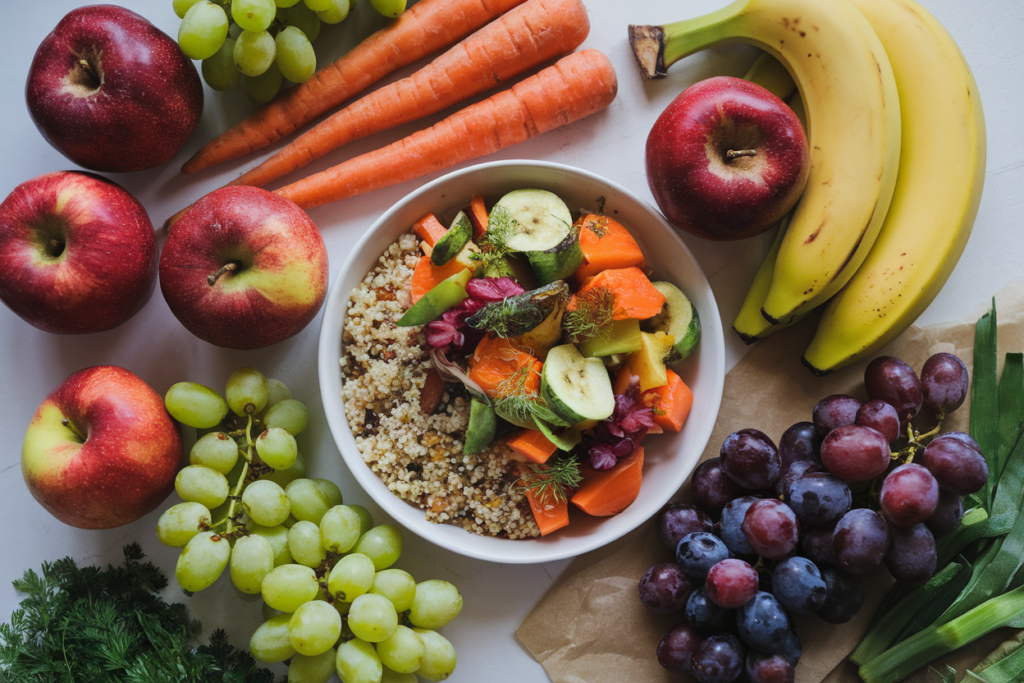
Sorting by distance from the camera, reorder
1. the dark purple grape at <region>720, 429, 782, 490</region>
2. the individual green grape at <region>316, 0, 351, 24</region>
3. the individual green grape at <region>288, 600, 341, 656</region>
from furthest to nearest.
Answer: the individual green grape at <region>316, 0, 351, 24</region> < the dark purple grape at <region>720, 429, 782, 490</region> < the individual green grape at <region>288, 600, 341, 656</region>

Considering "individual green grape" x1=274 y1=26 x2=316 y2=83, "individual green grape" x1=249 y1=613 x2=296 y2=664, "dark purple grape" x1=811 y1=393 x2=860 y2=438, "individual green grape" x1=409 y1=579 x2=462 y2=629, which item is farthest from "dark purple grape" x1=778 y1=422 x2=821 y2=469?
"individual green grape" x1=274 y1=26 x2=316 y2=83

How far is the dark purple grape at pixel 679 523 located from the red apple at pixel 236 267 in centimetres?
89

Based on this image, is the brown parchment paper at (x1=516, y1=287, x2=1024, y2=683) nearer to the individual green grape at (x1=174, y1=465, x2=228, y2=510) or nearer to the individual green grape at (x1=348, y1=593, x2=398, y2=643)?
the individual green grape at (x1=348, y1=593, x2=398, y2=643)

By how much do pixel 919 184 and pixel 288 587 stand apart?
1.47 m

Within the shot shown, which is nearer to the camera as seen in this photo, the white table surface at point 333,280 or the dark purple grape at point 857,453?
the dark purple grape at point 857,453

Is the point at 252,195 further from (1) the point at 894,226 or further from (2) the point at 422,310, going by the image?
(1) the point at 894,226

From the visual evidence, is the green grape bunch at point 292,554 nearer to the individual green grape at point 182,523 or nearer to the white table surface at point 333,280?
the individual green grape at point 182,523

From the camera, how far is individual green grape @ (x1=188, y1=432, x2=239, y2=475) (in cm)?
128

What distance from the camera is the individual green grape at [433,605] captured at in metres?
1.29

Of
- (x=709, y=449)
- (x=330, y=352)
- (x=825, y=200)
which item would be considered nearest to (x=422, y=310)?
(x=330, y=352)

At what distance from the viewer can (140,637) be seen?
1.30m

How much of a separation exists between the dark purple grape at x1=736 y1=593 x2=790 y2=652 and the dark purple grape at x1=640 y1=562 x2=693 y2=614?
115 millimetres

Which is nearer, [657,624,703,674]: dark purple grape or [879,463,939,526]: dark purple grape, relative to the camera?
[879,463,939,526]: dark purple grape

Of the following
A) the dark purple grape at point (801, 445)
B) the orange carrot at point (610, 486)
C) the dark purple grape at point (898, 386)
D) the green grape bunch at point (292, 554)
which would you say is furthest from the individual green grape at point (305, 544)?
the dark purple grape at point (898, 386)
